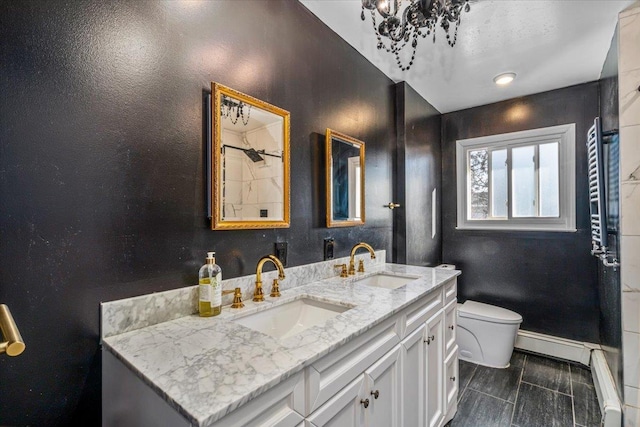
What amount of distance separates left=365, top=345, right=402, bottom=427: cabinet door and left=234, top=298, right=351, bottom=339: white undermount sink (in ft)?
0.81

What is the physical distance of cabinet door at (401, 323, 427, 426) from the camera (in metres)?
1.24

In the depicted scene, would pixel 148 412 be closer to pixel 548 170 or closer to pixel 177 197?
pixel 177 197

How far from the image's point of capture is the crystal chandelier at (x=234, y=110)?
1.16 meters

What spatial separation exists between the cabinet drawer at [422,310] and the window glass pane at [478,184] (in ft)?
5.93

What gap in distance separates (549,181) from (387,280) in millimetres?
2026

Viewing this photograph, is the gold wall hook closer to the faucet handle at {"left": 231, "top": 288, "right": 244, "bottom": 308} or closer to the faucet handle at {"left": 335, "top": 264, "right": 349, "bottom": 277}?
Result: the faucet handle at {"left": 231, "top": 288, "right": 244, "bottom": 308}

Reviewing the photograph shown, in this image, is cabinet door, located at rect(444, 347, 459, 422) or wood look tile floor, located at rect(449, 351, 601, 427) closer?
cabinet door, located at rect(444, 347, 459, 422)

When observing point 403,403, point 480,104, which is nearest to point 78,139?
point 403,403

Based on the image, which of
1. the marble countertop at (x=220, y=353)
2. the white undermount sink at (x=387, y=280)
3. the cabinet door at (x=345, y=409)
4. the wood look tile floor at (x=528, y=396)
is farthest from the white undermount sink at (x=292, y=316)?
the wood look tile floor at (x=528, y=396)

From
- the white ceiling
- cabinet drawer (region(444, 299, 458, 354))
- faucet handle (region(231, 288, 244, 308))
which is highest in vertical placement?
the white ceiling

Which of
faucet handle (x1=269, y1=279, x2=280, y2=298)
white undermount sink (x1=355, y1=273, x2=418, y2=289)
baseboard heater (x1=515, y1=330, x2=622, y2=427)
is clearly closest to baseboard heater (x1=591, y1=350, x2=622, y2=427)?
baseboard heater (x1=515, y1=330, x2=622, y2=427)

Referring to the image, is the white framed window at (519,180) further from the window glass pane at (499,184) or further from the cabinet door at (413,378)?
the cabinet door at (413,378)

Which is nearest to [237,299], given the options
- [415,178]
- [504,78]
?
[415,178]

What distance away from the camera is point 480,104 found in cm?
296
